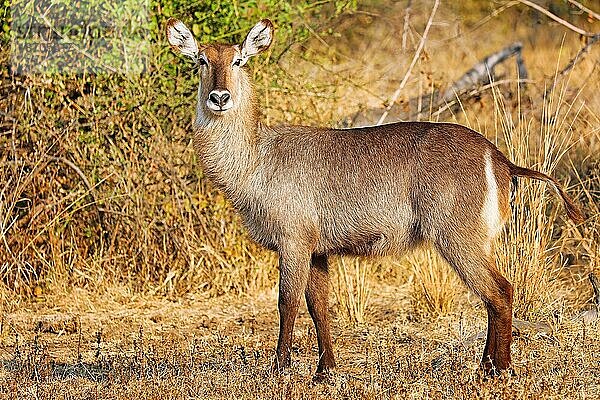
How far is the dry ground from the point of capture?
521 cm

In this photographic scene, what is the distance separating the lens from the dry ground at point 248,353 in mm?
5211

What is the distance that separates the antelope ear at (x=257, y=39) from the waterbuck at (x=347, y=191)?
12 mm

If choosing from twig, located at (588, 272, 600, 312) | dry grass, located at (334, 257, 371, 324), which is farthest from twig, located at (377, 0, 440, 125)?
twig, located at (588, 272, 600, 312)

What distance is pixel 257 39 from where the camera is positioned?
590cm

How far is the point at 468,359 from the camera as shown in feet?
19.0

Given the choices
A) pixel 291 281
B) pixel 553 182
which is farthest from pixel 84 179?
pixel 553 182

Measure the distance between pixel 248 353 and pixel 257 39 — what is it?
1957 mm

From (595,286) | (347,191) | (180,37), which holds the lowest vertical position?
(595,286)

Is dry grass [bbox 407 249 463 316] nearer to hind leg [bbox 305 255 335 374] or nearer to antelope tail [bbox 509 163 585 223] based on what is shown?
hind leg [bbox 305 255 335 374]

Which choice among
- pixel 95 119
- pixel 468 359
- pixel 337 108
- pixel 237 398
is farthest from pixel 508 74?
pixel 237 398

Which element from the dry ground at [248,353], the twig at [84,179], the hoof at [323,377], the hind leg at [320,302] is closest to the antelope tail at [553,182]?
the dry ground at [248,353]

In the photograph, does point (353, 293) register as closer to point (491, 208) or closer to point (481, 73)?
point (491, 208)

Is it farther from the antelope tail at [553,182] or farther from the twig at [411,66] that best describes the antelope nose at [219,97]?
the twig at [411,66]

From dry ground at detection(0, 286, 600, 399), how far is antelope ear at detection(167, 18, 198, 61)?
5.85 ft
